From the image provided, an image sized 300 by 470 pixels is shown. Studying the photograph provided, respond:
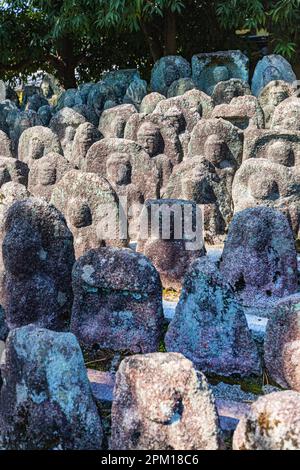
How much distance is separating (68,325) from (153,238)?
3.76ft

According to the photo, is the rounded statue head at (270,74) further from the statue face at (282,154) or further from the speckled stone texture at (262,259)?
the speckled stone texture at (262,259)

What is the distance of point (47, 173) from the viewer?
22.9ft

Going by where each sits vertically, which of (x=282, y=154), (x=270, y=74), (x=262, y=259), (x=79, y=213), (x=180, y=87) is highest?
(x=270, y=74)

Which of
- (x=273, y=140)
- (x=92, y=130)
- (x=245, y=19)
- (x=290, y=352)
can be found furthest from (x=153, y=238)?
(x=245, y=19)

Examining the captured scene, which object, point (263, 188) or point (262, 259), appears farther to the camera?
point (263, 188)

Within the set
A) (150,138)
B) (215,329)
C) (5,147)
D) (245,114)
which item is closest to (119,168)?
(150,138)

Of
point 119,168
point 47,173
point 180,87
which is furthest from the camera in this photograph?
point 180,87

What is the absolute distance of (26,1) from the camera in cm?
1427

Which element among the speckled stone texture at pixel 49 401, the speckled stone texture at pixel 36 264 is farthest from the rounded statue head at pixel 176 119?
the speckled stone texture at pixel 49 401

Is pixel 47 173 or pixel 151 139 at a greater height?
pixel 151 139

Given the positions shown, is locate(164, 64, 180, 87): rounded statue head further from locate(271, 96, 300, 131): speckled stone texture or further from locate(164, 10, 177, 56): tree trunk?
locate(271, 96, 300, 131): speckled stone texture

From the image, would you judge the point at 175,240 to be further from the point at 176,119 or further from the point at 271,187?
the point at 176,119

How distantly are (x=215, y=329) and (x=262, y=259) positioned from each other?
3.67 ft
